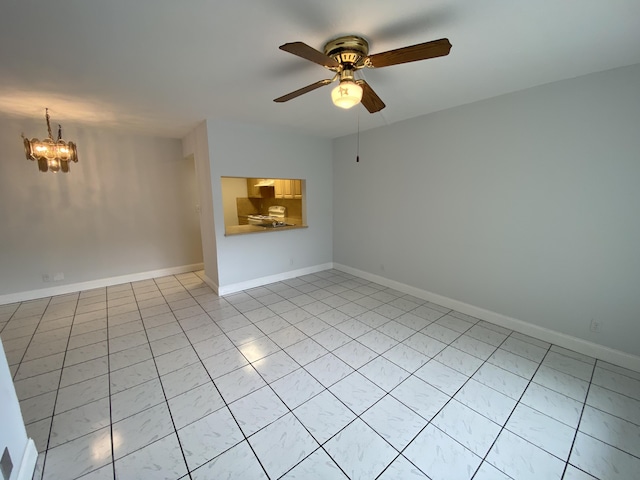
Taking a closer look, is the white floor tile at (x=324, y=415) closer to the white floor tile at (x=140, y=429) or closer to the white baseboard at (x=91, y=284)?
the white floor tile at (x=140, y=429)

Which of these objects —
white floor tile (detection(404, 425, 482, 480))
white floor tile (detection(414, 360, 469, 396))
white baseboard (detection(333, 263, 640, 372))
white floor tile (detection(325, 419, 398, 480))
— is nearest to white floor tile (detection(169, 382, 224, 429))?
white floor tile (detection(325, 419, 398, 480))

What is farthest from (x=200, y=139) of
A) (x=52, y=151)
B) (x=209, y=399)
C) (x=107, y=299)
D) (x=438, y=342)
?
(x=438, y=342)

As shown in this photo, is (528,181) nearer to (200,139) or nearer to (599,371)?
Result: (599,371)

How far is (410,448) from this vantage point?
60.5 inches

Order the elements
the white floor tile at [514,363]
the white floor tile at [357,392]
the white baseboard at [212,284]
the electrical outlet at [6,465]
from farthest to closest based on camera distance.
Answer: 1. the white baseboard at [212,284]
2. the white floor tile at [514,363]
3. the white floor tile at [357,392]
4. the electrical outlet at [6,465]

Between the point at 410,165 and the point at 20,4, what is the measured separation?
11.9ft

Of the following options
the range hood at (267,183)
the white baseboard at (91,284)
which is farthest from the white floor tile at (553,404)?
the range hood at (267,183)

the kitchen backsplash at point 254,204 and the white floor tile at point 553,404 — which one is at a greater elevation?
the kitchen backsplash at point 254,204

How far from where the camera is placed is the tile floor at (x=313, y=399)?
4.78 feet

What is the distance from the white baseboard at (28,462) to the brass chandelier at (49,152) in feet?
9.80

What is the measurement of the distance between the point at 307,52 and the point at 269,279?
352cm

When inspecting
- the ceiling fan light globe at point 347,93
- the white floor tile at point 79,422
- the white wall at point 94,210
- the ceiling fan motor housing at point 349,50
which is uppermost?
the ceiling fan motor housing at point 349,50

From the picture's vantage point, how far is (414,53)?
1.42 meters

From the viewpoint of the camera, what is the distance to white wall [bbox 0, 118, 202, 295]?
350 cm
